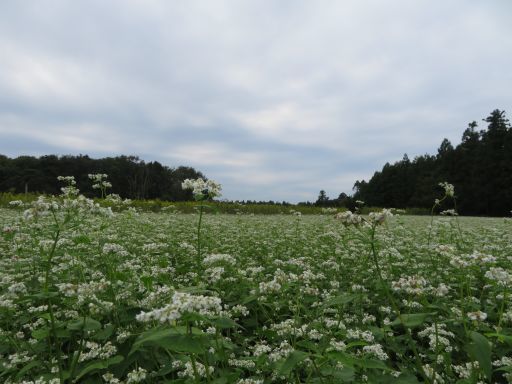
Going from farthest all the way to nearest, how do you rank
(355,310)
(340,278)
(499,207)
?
(499,207), (340,278), (355,310)

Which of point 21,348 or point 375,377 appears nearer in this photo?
point 375,377

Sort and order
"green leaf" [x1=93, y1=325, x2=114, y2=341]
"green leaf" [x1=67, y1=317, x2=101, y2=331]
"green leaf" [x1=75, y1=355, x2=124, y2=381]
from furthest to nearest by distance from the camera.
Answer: "green leaf" [x1=93, y1=325, x2=114, y2=341] < "green leaf" [x1=67, y1=317, x2=101, y2=331] < "green leaf" [x1=75, y1=355, x2=124, y2=381]

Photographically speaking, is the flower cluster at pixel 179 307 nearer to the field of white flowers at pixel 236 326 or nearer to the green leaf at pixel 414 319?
the field of white flowers at pixel 236 326

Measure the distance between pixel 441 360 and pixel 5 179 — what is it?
74.1 metres

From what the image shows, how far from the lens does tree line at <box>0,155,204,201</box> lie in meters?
61.6

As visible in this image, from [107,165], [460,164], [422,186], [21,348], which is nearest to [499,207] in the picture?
[460,164]

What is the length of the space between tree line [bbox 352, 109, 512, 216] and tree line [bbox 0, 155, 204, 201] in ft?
138

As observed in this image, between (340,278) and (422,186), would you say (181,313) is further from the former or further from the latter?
(422,186)

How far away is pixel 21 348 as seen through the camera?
3465 mm

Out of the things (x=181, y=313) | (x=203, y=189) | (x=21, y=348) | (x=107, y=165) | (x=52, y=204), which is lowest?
(x=21, y=348)

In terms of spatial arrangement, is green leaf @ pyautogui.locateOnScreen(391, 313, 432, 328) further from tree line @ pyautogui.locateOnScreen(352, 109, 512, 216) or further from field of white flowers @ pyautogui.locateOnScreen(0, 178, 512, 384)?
tree line @ pyautogui.locateOnScreen(352, 109, 512, 216)

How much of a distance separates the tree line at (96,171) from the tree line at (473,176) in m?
41.9

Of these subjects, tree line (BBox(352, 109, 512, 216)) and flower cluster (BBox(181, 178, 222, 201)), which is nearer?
flower cluster (BBox(181, 178, 222, 201))

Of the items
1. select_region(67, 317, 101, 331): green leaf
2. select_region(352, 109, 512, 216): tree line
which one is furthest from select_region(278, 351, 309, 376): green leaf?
select_region(352, 109, 512, 216): tree line
